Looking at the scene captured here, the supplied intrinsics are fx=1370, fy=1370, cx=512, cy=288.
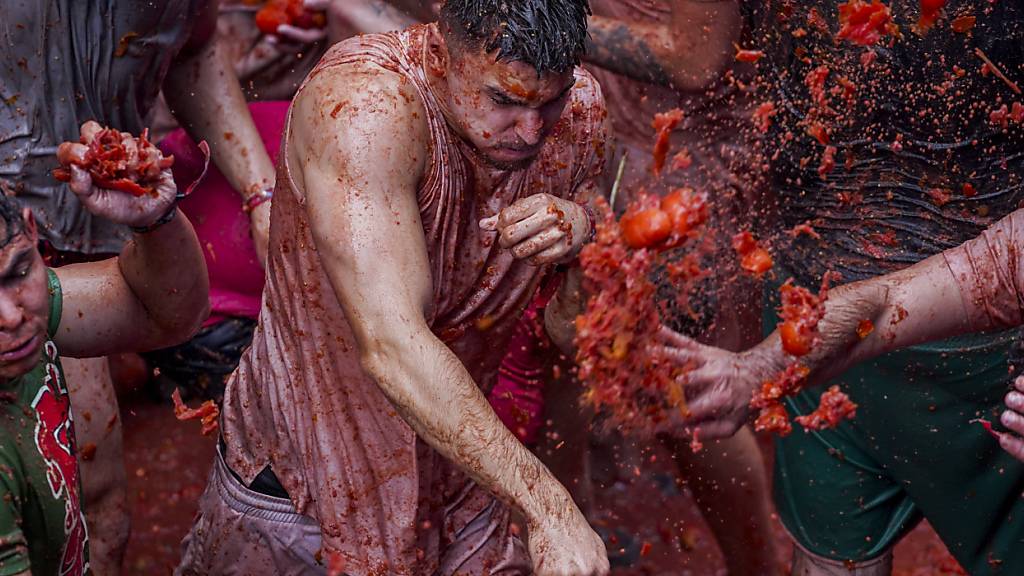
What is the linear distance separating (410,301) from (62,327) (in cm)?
80

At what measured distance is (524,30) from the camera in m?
2.30

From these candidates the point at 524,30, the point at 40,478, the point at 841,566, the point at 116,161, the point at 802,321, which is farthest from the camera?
the point at 841,566

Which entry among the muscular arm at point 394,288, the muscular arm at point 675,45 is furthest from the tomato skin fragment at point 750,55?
the muscular arm at point 394,288

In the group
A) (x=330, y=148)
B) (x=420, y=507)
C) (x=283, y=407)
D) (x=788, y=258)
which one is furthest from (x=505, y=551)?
(x=788, y=258)

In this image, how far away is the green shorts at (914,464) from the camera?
335 centimetres

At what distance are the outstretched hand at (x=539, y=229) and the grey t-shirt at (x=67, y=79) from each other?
150 cm

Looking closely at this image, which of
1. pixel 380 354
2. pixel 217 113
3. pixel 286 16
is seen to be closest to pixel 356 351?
pixel 380 354

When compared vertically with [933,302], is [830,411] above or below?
below

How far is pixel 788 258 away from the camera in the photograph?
→ 12.0 ft

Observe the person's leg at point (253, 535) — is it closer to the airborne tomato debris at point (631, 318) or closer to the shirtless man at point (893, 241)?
the airborne tomato debris at point (631, 318)

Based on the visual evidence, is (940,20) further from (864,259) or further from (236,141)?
(236,141)

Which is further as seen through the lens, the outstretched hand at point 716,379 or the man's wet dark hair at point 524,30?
the outstretched hand at point 716,379

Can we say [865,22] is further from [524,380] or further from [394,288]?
[394,288]

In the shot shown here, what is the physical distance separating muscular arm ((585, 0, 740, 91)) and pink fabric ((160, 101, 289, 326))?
1.03 metres
